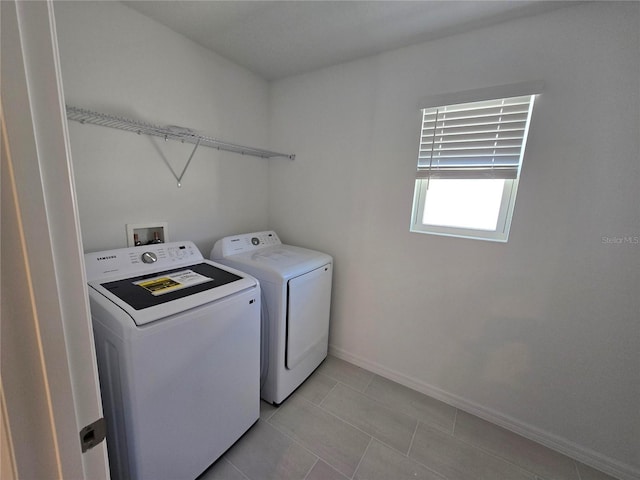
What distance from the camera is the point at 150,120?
5.16 feet

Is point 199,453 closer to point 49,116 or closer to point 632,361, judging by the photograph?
point 49,116

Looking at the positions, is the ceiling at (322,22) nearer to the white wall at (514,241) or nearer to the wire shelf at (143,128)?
the white wall at (514,241)

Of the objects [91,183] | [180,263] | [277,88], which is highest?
[277,88]

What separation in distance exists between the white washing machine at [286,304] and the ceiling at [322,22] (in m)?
1.35

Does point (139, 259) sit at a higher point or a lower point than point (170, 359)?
higher

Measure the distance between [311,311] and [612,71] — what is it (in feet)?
6.78

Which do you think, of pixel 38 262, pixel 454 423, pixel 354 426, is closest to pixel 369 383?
pixel 354 426

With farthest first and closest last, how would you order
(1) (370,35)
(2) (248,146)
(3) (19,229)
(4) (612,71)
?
(2) (248,146)
(1) (370,35)
(4) (612,71)
(3) (19,229)

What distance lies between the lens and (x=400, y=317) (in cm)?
193

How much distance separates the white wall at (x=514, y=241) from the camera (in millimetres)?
1260

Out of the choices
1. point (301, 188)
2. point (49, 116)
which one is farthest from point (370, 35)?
point (49, 116)

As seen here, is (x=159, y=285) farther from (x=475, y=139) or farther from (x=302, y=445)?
(x=475, y=139)

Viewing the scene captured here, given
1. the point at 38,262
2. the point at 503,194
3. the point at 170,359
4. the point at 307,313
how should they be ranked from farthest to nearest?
the point at 307,313 → the point at 503,194 → the point at 170,359 → the point at 38,262

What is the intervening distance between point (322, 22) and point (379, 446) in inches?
97.9
